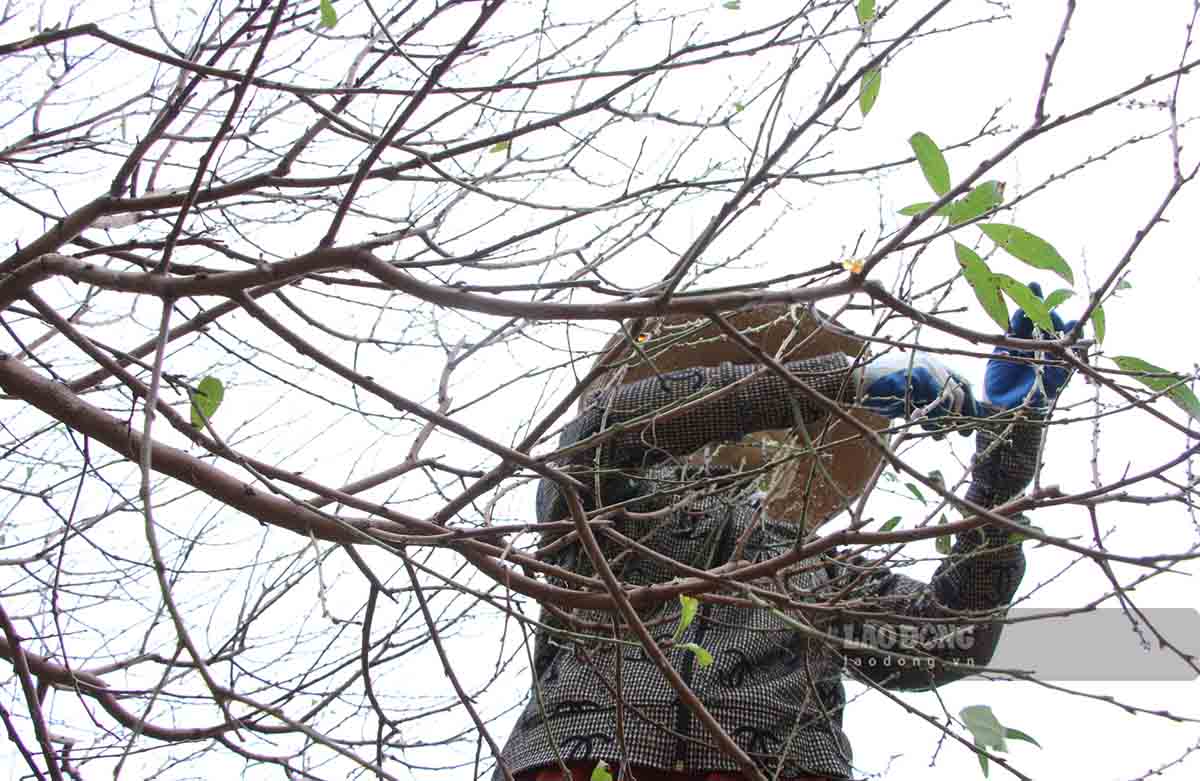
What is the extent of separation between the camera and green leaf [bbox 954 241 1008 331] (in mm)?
881

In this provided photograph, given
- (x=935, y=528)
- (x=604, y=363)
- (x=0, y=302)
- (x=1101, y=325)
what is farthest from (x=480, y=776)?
(x=1101, y=325)

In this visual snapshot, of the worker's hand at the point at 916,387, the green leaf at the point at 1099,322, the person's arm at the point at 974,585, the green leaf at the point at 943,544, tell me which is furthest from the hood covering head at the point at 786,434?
the green leaf at the point at 1099,322

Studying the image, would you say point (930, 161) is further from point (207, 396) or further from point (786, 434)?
point (786, 434)

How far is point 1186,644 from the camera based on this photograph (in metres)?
1.38

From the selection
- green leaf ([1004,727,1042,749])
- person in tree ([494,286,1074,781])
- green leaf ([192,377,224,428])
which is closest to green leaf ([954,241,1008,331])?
green leaf ([1004,727,1042,749])

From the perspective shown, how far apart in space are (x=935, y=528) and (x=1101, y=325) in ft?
0.88

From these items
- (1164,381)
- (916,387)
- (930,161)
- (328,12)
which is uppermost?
(328,12)

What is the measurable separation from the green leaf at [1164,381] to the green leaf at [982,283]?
142mm

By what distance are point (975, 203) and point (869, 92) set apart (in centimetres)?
27

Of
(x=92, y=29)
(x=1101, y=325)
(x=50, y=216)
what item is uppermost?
(x=92, y=29)

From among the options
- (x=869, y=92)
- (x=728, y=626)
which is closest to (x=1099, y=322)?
(x=869, y=92)

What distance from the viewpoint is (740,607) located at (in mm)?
1755

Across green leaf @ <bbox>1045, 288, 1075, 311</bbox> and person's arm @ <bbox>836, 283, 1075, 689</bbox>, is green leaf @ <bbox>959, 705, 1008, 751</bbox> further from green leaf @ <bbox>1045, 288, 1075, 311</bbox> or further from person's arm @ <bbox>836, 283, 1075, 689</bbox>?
person's arm @ <bbox>836, 283, 1075, 689</bbox>

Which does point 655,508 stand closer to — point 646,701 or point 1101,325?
point 646,701
